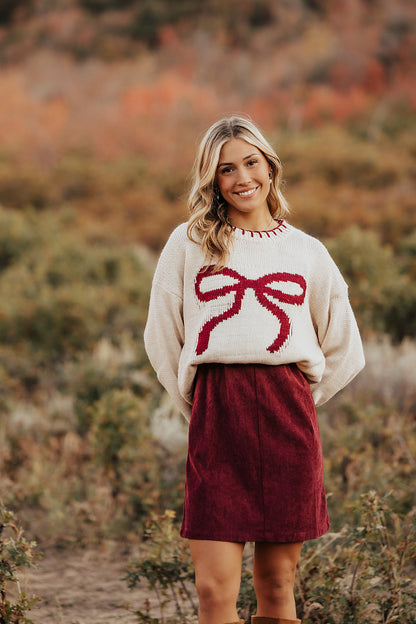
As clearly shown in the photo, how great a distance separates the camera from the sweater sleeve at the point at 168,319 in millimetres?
2502

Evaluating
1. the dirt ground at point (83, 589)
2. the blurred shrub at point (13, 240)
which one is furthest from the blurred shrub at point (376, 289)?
the blurred shrub at point (13, 240)

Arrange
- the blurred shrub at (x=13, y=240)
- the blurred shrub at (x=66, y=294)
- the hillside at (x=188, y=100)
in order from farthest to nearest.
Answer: the hillside at (x=188, y=100) < the blurred shrub at (x=13, y=240) < the blurred shrub at (x=66, y=294)

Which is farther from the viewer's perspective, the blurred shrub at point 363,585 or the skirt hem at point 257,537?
the blurred shrub at point 363,585

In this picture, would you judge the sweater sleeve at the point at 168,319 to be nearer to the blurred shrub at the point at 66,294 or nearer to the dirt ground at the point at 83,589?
the dirt ground at the point at 83,589

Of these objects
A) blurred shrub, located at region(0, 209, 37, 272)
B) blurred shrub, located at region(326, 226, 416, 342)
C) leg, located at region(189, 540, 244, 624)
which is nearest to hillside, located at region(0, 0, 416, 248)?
blurred shrub, located at region(0, 209, 37, 272)

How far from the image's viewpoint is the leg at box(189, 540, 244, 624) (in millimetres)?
2197

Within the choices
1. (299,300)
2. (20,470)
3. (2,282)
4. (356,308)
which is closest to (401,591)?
(299,300)

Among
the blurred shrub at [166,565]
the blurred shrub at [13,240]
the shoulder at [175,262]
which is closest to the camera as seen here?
the shoulder at [175,262]

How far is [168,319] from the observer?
2.53m

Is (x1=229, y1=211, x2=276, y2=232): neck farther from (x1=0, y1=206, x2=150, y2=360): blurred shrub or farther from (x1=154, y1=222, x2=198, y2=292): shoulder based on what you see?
(x1=0, y1=206, x2=150, y2=360): blurred shrub

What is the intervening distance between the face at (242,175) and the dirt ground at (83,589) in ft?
6.18

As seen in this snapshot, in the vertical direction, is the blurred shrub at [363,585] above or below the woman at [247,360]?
below

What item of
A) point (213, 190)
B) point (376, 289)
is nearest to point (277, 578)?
point (213, 190)

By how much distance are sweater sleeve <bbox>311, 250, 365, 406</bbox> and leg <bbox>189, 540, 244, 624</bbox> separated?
2.28ft
